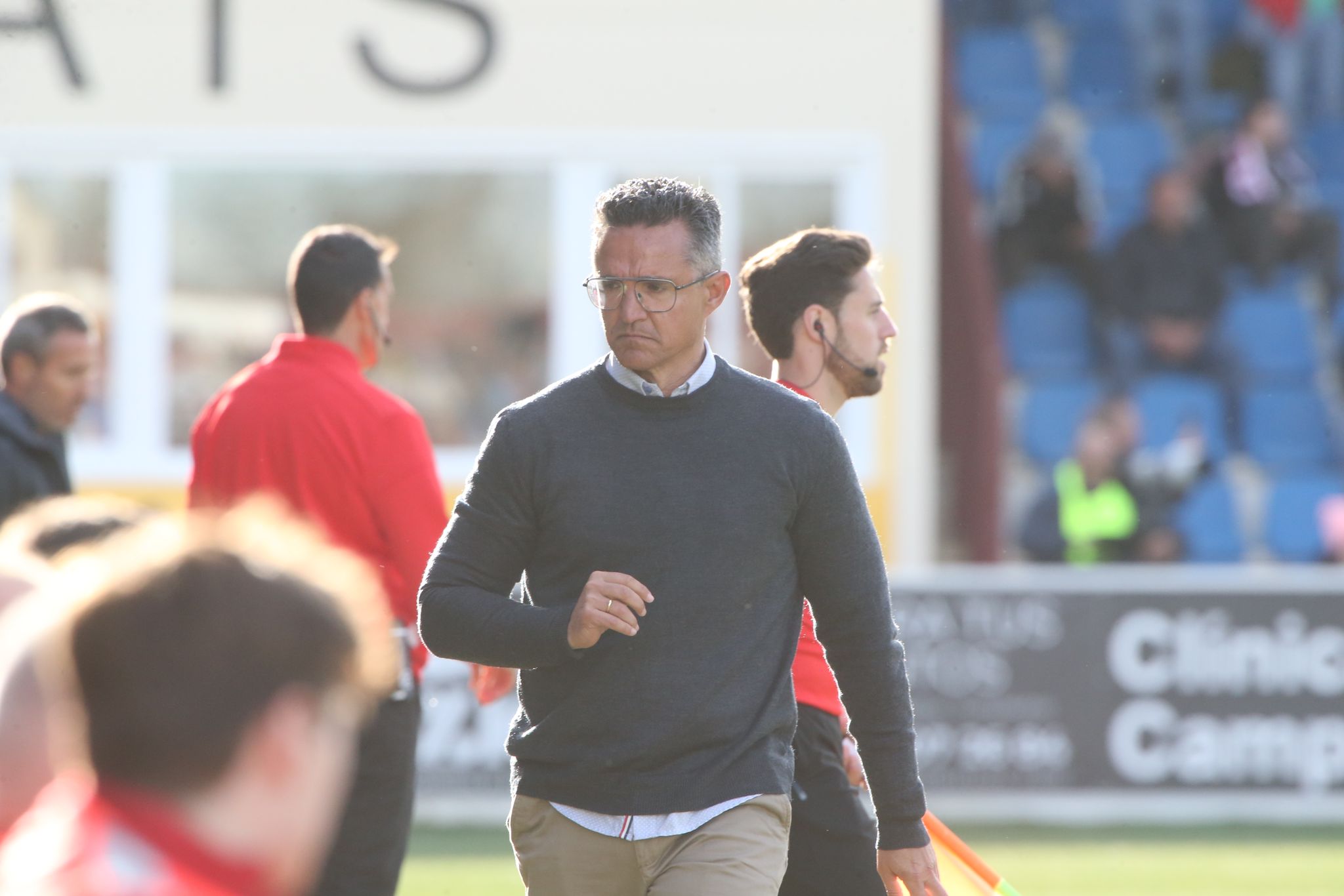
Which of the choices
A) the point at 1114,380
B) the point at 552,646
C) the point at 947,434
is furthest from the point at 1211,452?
the point at 552,646

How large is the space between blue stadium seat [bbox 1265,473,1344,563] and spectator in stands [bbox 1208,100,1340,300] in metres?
2.10

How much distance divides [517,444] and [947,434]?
37.4 feet

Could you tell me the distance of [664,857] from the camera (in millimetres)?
3500

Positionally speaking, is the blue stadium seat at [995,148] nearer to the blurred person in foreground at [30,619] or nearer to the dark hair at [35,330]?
the dark hair at [35,330]

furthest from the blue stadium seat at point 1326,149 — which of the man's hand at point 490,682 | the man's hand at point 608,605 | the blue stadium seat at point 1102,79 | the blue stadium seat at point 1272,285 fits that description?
the man's hand at point 608,605

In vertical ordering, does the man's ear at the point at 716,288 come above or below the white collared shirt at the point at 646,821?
above

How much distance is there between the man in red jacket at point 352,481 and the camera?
186 inches

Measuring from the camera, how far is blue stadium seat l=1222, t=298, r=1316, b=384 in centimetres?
1538

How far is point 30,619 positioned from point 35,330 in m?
3.76

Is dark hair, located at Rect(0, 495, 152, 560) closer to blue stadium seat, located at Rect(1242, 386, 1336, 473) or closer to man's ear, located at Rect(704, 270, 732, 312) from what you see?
man's ear, located at Rect(704, 270, 732, 312)

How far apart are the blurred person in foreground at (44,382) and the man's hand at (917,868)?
284cm

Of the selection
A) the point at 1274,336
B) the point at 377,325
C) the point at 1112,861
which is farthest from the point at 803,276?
the point at 1274,336

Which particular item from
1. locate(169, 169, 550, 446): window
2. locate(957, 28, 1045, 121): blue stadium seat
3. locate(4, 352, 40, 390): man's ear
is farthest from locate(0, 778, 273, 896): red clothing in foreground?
locate(957, 28, 1045, 121): blue stadium seat

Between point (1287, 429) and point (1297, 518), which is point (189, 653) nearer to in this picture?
point (1297, 518)
